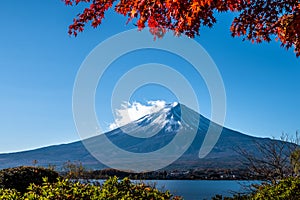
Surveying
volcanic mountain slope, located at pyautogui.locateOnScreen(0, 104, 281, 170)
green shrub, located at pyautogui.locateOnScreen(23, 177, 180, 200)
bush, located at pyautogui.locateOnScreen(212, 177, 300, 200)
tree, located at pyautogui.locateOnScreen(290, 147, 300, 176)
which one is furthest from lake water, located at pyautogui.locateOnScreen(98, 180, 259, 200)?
volcanic mountain slope, located at pyautogui.locateOnScreen(0, 104, 281, 170)

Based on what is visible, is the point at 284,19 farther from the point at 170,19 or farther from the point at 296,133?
the point at 296,133

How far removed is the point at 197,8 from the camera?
20.6 ft

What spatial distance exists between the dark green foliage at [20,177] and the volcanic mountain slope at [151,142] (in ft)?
328

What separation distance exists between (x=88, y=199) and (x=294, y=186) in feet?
16.4

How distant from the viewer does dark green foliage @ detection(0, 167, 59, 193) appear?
11.0 metres

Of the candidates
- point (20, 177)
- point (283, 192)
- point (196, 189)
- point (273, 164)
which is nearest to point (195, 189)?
point (196, 189)

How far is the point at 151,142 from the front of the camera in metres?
145

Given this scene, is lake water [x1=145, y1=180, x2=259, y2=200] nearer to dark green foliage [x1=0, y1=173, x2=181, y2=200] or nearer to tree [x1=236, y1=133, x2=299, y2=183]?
tree [x1=236, y1=133, x2=299, y2=183]

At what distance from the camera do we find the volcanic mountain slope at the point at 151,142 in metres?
126

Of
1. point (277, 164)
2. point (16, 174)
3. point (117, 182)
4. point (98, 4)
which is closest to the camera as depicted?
point (117, 182)

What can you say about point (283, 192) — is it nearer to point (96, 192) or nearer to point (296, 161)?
point (296, 161)

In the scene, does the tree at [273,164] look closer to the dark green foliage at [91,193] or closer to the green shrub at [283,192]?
the green shrub at [283,192]

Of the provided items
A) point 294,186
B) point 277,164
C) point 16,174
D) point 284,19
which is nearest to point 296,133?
point 277,164

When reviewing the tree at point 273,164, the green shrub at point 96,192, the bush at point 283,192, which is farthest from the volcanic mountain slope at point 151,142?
the green shrub at point 96,192
